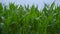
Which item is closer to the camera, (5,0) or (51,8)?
(51,8)

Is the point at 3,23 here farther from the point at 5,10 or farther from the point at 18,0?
the point at 18,0

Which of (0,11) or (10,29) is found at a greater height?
(0,11)

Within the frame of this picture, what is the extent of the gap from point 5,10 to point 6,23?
0.99 ft

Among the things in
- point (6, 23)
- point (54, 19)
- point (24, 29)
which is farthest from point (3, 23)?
point (54, 19)

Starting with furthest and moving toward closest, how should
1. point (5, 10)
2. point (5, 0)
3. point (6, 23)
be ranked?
point (5, 0), point (5, 10), point (6, 23)

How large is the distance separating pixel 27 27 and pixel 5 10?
15.4 inches

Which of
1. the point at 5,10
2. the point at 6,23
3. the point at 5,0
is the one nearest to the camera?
the point at 6,23

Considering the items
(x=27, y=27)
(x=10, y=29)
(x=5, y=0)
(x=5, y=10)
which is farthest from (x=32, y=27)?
(x=5, y=0)

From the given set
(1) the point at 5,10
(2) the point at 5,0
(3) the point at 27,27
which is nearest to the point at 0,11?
(1) the point at 5,10

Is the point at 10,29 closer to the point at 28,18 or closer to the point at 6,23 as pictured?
the point at 6,23

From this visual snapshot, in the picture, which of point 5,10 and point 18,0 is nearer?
point 5,10

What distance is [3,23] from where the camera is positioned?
2.01 meters

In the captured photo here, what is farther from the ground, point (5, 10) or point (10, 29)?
point (5, 10)

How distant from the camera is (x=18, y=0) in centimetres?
426
